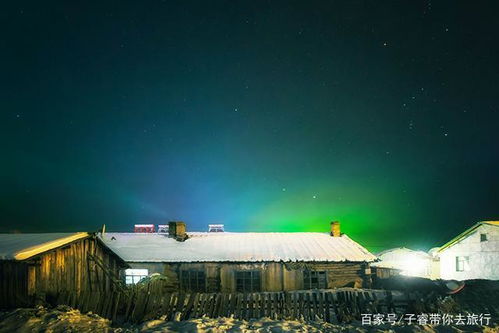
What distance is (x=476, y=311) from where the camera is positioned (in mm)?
15789

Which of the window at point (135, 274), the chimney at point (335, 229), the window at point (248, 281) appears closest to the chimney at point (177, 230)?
the window at point (135, 274)

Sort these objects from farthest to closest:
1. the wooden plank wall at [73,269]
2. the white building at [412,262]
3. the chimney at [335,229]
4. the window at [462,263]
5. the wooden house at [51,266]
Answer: the white building at [412,262], the window at [462,263], the chimney at [335,229], the wooden plank wall at [73,269], the wooden house at [51,266]

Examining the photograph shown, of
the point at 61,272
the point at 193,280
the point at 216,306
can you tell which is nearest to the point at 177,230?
the point at 193,280

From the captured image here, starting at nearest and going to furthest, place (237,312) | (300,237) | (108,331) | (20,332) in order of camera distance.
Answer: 1. (20,332)
2. (108,331)
3. (237,312)
4. (300,237)

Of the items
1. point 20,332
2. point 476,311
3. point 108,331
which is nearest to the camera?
point 20,332

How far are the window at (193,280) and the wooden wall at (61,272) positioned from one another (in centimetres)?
659

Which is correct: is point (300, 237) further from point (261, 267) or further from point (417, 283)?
point (417, 283)

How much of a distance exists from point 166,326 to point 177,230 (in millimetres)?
18488

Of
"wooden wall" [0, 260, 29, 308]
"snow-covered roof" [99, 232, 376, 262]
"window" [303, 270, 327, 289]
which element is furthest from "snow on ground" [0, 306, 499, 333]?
"window" [303, 270, 327, 289]

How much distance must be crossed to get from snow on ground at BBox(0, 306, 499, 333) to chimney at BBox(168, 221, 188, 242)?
16887 millimetres

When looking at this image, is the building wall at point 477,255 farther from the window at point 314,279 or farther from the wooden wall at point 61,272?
the wooden wall at point 61,272

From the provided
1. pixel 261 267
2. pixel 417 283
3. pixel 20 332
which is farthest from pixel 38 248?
pixel 417 283

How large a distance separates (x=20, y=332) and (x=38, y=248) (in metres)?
3.93

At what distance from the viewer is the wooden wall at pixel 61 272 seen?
1382cm
